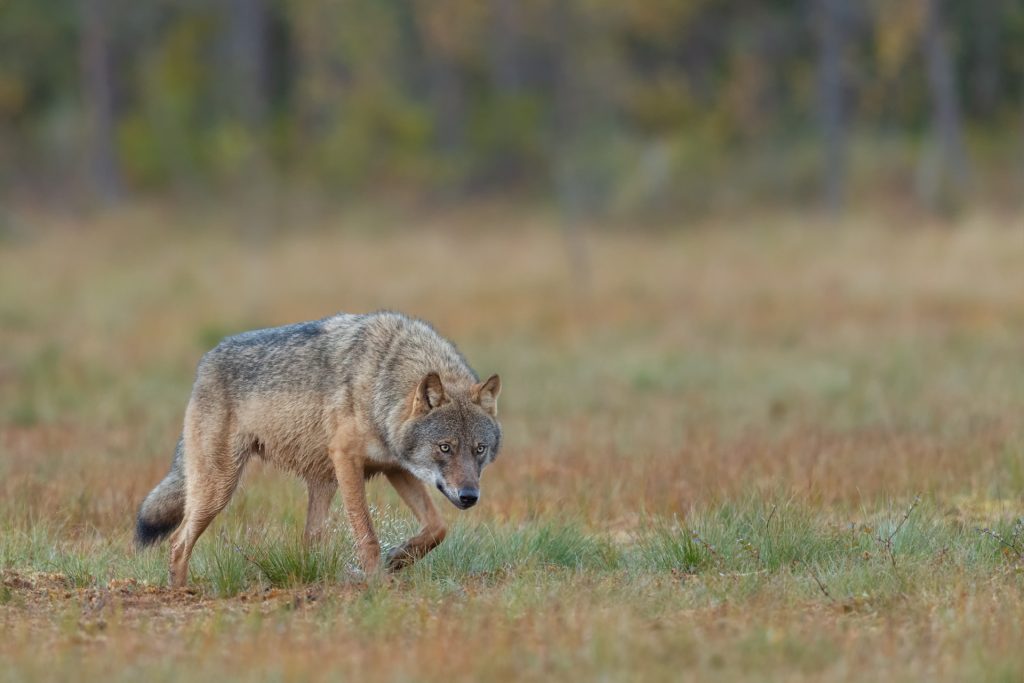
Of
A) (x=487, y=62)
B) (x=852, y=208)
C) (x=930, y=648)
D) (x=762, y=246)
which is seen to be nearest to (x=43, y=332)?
(x=762, y=246)

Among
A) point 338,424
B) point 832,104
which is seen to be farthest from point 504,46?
point 338,424

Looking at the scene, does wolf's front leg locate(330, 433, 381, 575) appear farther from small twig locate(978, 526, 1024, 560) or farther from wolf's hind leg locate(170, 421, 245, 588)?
small twig locate(978, 526, 1024, 560)

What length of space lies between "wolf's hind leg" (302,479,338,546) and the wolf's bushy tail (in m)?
0.73

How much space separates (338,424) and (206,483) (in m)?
0.82

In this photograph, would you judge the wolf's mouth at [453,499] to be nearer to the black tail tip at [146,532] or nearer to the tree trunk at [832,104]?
the black tail tip at [146,532]

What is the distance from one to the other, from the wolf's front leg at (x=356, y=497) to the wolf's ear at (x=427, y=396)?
401 mm

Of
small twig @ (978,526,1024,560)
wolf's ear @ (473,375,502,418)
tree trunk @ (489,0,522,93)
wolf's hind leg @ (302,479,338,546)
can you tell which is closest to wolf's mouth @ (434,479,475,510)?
wolf's ear @ (473,375,502,418)

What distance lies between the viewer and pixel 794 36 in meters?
46.0

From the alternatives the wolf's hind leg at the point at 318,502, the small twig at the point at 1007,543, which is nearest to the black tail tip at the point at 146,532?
the wolf's hind leg at the point at 318,502

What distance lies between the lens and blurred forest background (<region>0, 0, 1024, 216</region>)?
124 feet

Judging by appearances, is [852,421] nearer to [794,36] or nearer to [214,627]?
[214,627]

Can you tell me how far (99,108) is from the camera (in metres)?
40.1

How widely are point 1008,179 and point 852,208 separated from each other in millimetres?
4985

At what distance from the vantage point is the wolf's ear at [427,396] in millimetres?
7594
